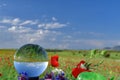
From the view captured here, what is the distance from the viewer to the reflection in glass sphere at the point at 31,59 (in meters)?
3.67

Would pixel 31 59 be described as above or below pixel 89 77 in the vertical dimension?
above

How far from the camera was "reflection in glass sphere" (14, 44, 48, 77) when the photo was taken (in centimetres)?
367

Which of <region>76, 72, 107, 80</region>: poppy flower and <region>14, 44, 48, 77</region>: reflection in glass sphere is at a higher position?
<region>14, 44, 48, 77</region>: reflection in glass sphere

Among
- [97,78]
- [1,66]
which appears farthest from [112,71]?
[97,78]

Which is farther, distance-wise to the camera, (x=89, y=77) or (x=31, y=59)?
(x=31, y=59)

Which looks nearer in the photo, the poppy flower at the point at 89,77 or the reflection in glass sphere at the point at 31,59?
the poppy flower at the point at 89,77

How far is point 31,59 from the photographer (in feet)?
12.3

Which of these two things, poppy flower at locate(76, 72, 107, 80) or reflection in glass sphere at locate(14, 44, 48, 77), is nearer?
poppy flower at locate(76, 72, 107, 80)

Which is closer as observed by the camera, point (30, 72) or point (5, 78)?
point (30, 72)

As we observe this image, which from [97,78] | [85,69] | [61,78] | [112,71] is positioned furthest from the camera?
[112,71]

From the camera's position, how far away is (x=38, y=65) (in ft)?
12.5

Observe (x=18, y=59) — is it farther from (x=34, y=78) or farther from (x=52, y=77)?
(x=52, y=77)

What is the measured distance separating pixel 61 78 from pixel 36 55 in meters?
0.91

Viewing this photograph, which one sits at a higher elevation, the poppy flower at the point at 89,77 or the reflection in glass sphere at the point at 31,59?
the reflection in glass sphere at the point at 31,59
